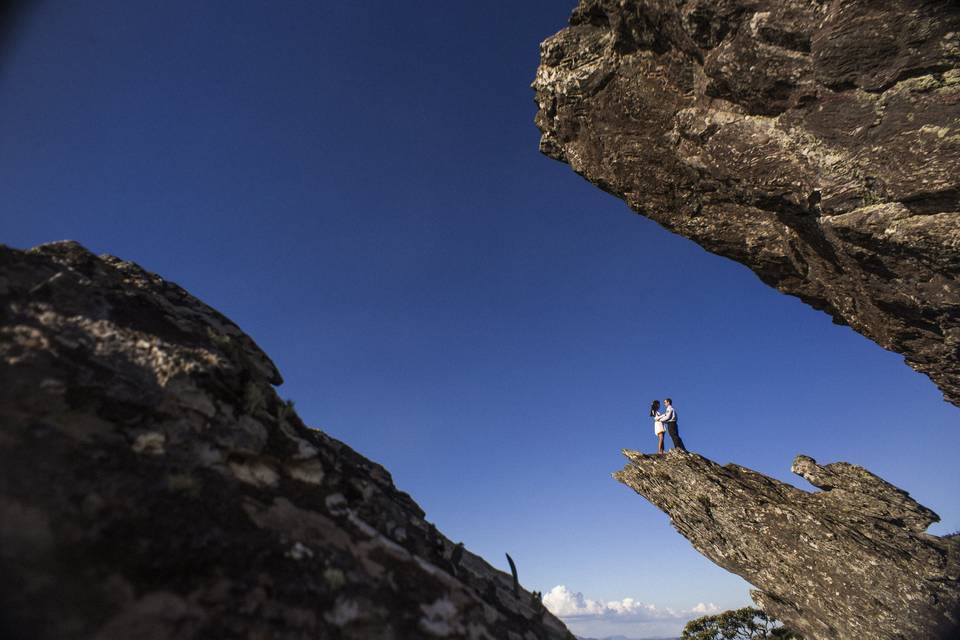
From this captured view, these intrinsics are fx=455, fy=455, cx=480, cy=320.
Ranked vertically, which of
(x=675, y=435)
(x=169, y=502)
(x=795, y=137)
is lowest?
(x=169, y=502)

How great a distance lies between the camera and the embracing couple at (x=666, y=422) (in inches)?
1126

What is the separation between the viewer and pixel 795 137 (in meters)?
17.0

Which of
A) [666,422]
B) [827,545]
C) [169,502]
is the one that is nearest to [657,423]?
[666,422]

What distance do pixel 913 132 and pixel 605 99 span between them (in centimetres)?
1102

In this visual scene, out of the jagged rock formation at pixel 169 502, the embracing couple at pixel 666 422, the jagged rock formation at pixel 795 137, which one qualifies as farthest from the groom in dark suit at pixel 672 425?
the jagged rock formation at pixel 169 502

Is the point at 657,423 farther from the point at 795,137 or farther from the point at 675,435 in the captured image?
the point at 795,137

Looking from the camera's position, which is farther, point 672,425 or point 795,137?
point 672,425

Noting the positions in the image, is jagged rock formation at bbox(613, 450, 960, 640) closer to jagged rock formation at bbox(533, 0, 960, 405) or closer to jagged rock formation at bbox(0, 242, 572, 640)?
jagged rock formation at bbox(533, 0, 960, 405)

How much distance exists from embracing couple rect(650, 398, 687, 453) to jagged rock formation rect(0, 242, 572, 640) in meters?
20.8

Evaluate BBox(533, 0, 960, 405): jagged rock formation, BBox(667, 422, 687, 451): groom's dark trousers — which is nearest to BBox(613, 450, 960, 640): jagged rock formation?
BBox(667, 422, 687, 451): groom's dark trousers

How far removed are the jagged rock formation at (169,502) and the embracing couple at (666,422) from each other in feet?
68.3

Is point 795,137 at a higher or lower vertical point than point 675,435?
higher

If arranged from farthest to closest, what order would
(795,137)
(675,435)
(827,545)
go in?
(675,435) < (827,545) < (795,137)

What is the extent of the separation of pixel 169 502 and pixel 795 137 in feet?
70.7
